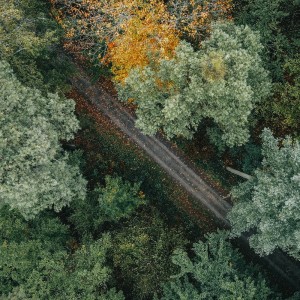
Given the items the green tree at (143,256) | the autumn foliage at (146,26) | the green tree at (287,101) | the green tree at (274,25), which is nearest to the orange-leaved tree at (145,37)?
the autumn foliage at (146,26)

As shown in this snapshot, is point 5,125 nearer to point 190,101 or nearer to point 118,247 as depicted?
point 190,101

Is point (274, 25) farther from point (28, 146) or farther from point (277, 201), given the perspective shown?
point (28, 146)

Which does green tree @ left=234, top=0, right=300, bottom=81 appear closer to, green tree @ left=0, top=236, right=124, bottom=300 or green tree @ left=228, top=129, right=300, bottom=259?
green tree @ left=228, top=129, right=300, bottom=259

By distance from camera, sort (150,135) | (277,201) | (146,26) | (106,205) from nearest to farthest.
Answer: (277,201) < (146,26) < (150,135) < (106,205)

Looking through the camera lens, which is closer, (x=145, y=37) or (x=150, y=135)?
(x=145, y=37)

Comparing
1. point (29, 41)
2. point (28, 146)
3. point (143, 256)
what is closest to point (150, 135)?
point (143, 256)

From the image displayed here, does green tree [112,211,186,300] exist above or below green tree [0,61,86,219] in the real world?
below

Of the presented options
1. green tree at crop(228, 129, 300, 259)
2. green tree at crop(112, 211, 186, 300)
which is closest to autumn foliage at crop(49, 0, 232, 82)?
green tree at crop(228, 129, 300, 259)
